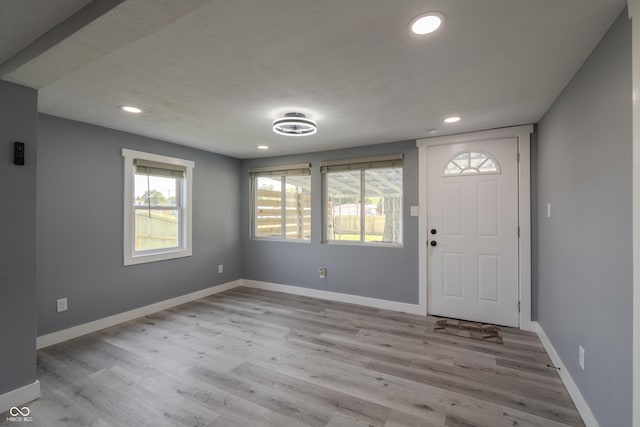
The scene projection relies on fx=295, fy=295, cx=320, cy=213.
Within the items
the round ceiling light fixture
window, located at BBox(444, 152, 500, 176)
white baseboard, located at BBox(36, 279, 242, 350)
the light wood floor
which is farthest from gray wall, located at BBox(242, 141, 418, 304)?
the round ceiling light fixture

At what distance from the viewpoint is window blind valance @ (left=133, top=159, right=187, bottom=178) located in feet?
12.3

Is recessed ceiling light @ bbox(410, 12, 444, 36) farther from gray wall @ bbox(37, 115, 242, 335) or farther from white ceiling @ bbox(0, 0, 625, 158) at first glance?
gray wall @ bbox(37, 115, 242, 335)

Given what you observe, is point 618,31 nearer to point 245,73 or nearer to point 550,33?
point 550,33

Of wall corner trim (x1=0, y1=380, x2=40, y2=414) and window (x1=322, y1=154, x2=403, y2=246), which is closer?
wall corner trim (x1=0, y1=380, x2=40, y2=414)

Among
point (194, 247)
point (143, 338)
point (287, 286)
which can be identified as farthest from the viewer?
point (287, 286)

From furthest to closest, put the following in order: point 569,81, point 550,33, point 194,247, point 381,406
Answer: point 194,247 → point 569,81 → point 381,406 → point 550,33

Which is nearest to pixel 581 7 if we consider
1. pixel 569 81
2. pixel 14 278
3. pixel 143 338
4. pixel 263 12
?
pixel 569 81

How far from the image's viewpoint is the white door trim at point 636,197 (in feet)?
4.26

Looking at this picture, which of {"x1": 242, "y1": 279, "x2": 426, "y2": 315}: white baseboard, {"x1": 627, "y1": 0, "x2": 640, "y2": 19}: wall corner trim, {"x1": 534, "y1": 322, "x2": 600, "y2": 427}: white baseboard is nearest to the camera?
{"x1": 627, "y1": 0, "x2": 640, "y2": 19}: wall corner trim

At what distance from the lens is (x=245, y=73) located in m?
2.08

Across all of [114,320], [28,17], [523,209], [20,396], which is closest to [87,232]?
[114,320]

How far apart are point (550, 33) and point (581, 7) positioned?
210 mm

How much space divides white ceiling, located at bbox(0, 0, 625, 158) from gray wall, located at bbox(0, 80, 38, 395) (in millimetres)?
224

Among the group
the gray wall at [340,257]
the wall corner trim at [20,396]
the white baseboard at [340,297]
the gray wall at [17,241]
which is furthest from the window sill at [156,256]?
the wall corner trim at [20,396]
